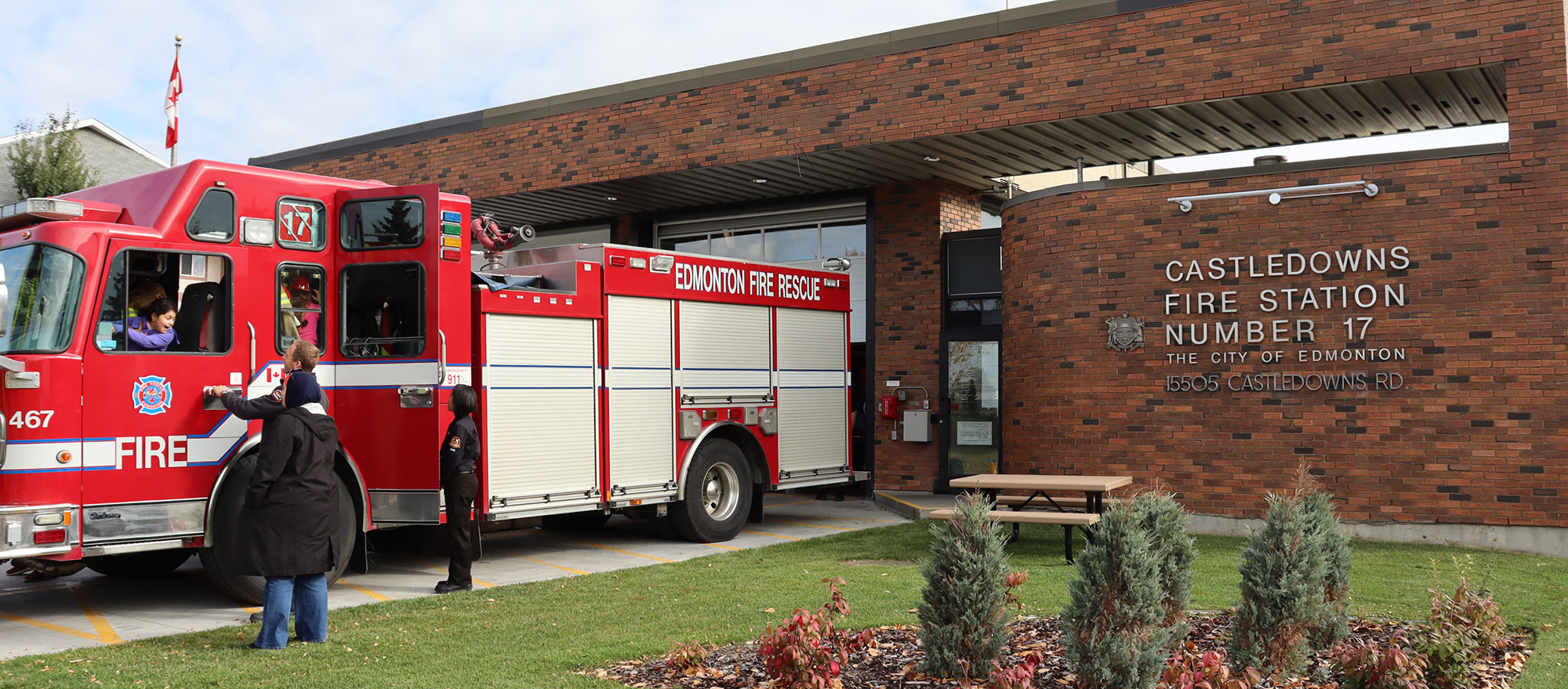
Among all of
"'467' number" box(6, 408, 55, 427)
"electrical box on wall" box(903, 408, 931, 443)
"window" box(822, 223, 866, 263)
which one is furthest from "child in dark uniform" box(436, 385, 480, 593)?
"window" box(822, 223, 866, 263)

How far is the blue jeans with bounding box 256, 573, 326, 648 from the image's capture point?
6848 mm

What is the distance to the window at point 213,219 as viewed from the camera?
8.26 metres

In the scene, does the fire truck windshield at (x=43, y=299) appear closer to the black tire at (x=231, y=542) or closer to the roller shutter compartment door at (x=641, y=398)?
Answer: the black tire at (x=231, y=542)

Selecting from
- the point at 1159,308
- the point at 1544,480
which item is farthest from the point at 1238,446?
the point at 1544,480

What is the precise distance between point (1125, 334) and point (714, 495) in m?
4.85

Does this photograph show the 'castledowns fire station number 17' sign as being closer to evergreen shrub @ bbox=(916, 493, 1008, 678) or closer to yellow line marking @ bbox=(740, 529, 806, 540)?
yellow line marking @ bbox=(740, 529, 806, 540)

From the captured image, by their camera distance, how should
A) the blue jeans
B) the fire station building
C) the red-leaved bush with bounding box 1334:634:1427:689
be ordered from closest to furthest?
the red-leaved bush with bounding box 1334:634:1427:689
the blue jeans
the fire station building

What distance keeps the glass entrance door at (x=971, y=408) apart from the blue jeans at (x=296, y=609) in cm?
1060

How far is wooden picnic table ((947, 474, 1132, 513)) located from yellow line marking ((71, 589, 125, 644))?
6.73 m

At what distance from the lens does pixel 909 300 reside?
1675cm

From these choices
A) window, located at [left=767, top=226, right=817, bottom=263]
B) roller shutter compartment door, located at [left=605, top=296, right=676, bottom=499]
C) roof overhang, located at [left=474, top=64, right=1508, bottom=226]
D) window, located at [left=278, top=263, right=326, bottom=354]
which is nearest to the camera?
window, located at [left=278, top=263, right=326, bottom=354]

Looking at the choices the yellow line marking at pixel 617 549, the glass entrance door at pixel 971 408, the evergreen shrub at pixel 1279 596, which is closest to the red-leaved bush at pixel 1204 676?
the evergreen shrub at pixel 1279 596

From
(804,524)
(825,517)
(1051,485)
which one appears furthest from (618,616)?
(825,517)

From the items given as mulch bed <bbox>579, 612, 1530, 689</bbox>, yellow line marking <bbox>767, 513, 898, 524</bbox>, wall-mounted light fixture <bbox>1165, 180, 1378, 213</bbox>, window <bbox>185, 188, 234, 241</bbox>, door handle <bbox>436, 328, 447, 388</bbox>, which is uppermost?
wall-mounted light fixture <bbox>1165, 180, 1378, 213</bbox>
